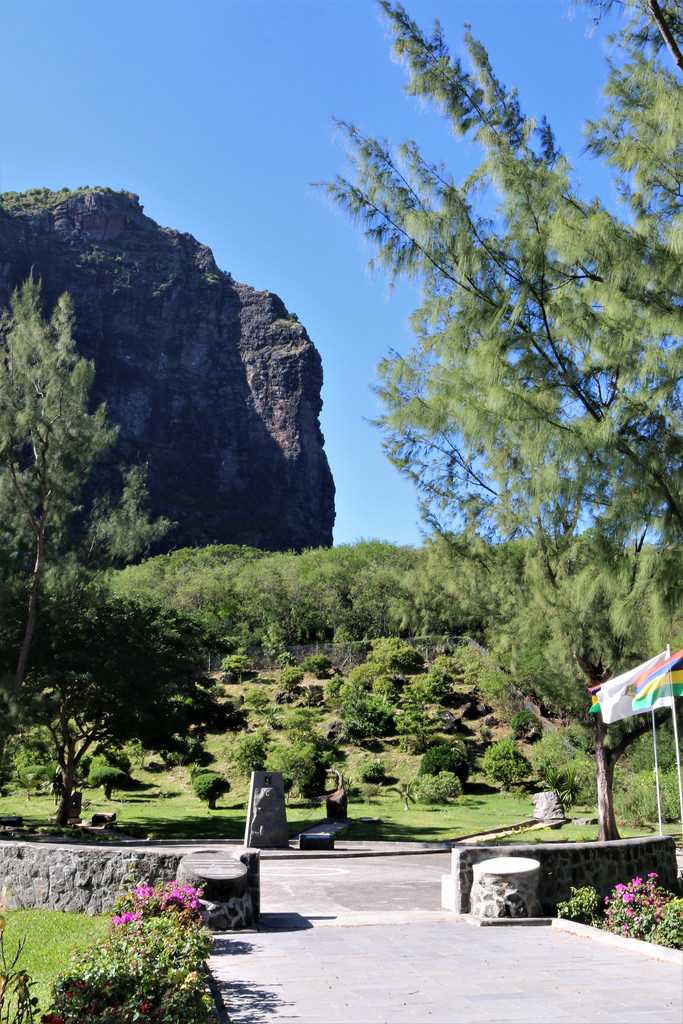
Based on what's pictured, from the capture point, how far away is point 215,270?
137 m

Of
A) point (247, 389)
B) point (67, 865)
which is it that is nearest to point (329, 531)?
point (247, 389)

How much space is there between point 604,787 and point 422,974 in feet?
34.5

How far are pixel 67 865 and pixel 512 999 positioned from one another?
5307mm

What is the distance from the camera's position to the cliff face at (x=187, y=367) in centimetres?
11531

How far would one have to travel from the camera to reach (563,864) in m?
9.51

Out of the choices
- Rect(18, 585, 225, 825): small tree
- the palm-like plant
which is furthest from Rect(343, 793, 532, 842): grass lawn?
Rect(18, 585, 225, 825): small tree

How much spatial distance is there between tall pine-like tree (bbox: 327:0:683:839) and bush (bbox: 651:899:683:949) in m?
2.72

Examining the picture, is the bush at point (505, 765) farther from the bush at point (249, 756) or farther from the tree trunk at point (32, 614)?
the tree trunk at point (32, 614)

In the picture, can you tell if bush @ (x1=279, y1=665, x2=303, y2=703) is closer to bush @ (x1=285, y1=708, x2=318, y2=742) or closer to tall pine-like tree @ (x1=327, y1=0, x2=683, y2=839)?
bush @ (x1=285, y1=708, x2=318, y2=742)

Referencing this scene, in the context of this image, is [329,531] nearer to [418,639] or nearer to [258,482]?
[258,482]

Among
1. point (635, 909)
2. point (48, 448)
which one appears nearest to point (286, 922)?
point (635, 909)

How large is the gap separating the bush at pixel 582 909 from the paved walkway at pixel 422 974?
20.7 inches

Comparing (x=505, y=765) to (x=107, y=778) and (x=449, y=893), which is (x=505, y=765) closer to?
(x=107, y=778)

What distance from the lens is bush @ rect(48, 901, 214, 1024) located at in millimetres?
4035
